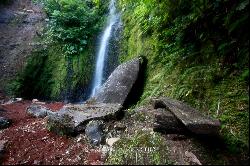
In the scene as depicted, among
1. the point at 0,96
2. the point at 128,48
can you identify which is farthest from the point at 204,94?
the point at 0,96

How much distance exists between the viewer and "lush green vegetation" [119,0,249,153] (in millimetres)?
4438

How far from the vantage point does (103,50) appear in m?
11.1

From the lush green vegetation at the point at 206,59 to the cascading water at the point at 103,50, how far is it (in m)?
3.21

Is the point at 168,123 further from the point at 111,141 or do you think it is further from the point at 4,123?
the point at 4,123

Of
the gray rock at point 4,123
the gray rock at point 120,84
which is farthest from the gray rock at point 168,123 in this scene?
the gray rock at point 4,123

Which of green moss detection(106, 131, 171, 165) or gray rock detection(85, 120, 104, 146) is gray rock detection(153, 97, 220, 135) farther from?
gray rock detection(85, 120, 104, 146)

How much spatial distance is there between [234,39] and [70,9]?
8565 mm

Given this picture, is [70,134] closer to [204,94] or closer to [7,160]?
[7,160]

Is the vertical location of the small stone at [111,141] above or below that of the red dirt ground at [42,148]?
above

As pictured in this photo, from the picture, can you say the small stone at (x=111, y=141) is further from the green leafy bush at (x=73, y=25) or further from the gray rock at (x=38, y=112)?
the green leafy bush at (x=73, y=25)

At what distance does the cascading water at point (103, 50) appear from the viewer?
10477 mm

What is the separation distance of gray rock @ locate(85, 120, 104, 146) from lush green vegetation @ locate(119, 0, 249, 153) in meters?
1.59

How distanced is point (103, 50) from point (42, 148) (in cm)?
687

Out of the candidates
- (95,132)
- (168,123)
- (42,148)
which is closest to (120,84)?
(95,132)
